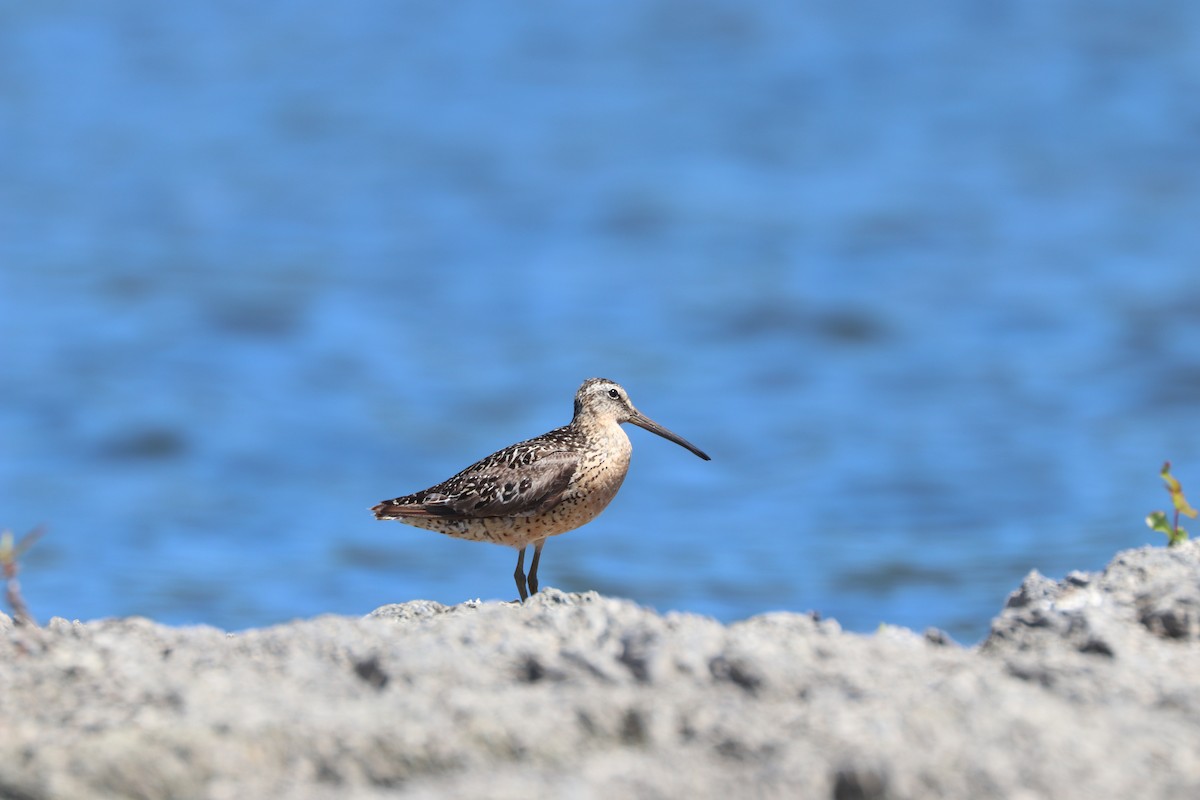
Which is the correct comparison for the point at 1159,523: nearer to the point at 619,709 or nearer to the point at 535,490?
the point at 619,709

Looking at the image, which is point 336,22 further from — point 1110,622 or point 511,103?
point 1110,622

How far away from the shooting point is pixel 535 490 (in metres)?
7.70

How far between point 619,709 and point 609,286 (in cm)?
1556

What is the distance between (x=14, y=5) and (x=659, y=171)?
13.2 m

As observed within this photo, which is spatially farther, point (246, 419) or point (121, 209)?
point (121, 209)

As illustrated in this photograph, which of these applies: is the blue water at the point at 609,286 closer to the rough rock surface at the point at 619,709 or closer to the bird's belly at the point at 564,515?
the bird's belly at the point at 564,515

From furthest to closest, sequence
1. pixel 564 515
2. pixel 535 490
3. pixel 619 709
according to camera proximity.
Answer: pixel 564 515 < pixel 535 490 < pixel 619 709

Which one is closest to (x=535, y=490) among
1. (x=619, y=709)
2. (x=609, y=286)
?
(x=619, y=709)

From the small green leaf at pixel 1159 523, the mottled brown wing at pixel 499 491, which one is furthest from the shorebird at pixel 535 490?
the small green leaf at pixel 1159 523

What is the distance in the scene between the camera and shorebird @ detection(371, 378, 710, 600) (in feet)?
25.4

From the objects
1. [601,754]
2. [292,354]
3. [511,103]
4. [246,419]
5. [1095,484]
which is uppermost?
[511,103]

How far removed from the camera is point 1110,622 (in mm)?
4777

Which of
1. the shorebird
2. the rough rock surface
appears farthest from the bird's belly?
the rough rock surface

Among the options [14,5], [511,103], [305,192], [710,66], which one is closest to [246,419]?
[305,192]
